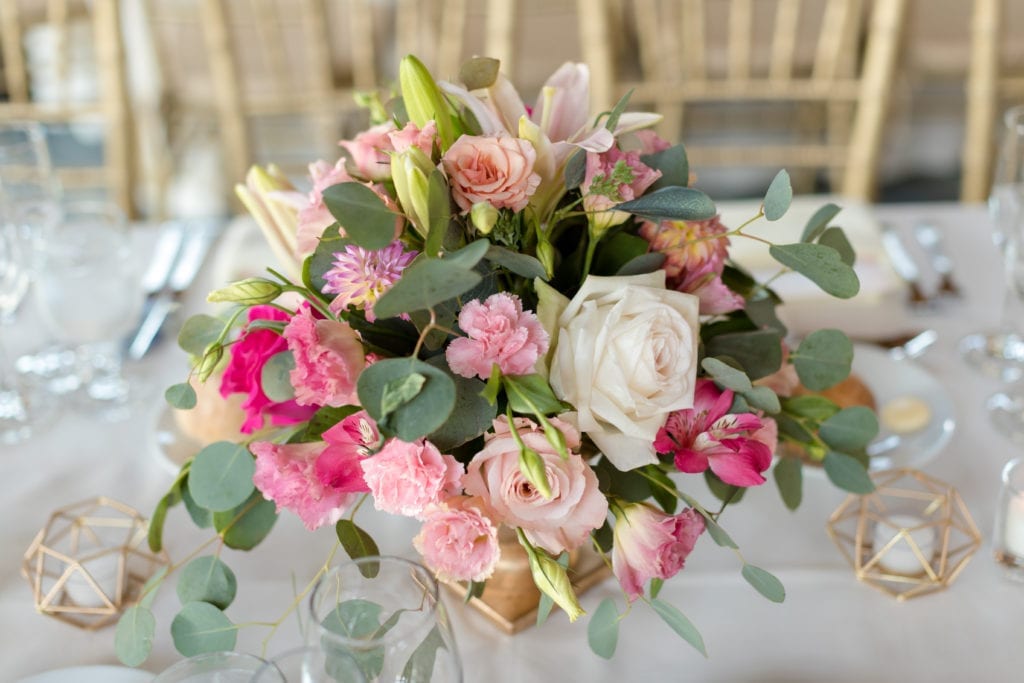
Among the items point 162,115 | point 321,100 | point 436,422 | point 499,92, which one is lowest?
point 162,115

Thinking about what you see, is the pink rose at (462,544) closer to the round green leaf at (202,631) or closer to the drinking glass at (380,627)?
the drinking glass at (380,627)

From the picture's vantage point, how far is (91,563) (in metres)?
0.75

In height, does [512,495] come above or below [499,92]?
below

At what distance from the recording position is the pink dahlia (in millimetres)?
568

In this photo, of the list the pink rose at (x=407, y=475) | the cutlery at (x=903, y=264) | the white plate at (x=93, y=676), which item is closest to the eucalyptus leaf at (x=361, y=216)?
the pink rose at (x=407, y=475)

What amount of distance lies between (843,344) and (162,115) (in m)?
2.04

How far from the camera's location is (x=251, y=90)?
2400mm

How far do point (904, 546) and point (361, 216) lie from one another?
0.48 meters

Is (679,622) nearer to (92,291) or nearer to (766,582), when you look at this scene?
(766,582)

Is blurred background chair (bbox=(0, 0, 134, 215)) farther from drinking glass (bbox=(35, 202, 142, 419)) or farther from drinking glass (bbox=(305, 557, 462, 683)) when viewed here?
drinking glass (bbox=(305, 557, 462, 683))

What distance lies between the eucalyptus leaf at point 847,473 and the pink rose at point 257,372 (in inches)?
14.7

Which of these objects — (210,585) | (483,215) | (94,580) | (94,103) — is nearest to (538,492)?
(483,215)

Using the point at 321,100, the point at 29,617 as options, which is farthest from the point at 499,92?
the point at 321,100

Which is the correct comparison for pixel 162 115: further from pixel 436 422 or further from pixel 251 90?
pixel 436 422
